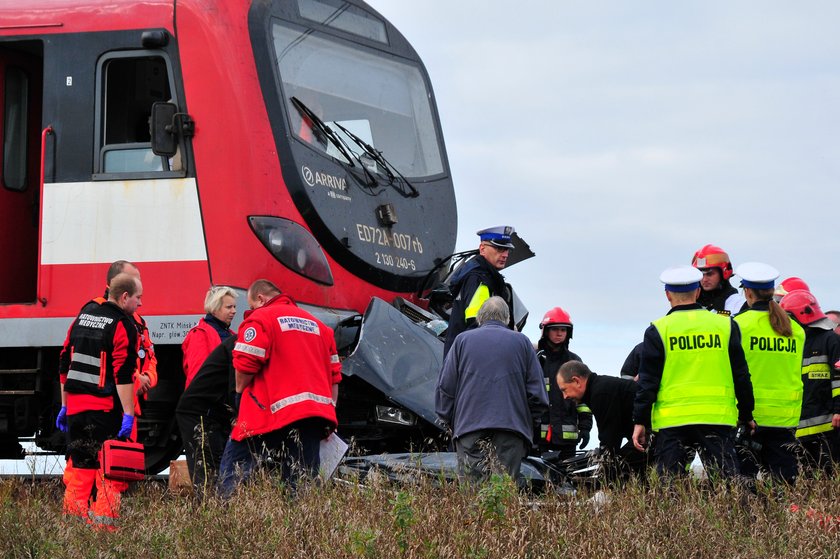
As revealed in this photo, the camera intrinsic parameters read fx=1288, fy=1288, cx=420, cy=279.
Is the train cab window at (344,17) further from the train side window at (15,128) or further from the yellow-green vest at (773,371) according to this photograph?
the yellow-green vest at (773,371)

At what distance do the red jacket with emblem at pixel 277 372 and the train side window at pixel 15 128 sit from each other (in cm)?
357

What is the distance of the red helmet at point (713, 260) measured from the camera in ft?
26.7

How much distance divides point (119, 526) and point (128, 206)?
293cm

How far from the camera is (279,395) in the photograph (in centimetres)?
682

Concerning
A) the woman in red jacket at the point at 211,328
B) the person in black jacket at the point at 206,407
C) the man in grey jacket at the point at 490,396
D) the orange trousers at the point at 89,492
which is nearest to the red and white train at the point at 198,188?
the woman in red jacket at the point at 211,328

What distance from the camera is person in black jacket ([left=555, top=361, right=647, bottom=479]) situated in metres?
7.52

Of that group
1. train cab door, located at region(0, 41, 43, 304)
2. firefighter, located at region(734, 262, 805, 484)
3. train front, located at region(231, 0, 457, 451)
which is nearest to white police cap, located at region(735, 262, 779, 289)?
firefighter, located at region(734, 262, 805, 484)

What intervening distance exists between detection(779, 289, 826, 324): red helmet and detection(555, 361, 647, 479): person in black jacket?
1123 mm

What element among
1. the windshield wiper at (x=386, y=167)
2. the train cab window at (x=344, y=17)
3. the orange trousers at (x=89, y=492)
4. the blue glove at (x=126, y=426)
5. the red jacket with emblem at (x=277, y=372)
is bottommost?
the orange trousers at (x=89, y=492)

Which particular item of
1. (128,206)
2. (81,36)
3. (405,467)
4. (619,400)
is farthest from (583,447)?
(81,36)

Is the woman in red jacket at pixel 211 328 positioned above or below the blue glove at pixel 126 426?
above

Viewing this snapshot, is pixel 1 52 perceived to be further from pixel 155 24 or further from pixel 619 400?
pixel 619 400

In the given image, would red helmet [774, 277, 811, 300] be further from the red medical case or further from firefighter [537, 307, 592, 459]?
the red medical case

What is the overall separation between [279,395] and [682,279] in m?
2.19
